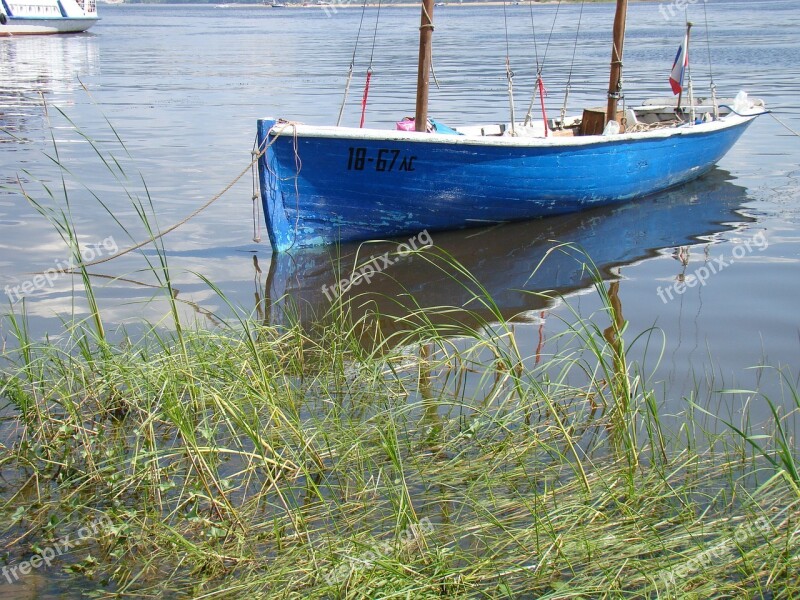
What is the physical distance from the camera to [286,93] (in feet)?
74.9

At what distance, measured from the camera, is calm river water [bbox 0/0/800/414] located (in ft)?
22.2

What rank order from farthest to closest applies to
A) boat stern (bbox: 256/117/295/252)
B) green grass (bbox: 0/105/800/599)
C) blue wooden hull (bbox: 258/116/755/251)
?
blue wooden hull (bbox: 258/116/755/251) → boat stern (bbox: 256/117/295/252) → green grass (bbox: 0/105/800/599)

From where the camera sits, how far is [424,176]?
354 inches

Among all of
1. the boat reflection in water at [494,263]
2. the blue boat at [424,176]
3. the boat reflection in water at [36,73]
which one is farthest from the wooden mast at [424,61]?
the boat reflection in water at [36,73]

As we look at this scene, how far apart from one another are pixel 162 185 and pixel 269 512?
870 cm

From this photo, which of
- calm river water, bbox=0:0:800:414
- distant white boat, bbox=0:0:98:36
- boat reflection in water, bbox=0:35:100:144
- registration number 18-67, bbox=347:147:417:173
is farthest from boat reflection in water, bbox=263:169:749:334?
distant white boat, bbox=0:0:98:36

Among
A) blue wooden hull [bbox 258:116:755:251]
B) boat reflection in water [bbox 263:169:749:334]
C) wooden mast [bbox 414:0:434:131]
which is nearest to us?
boat reflection in water [bbox 263:169:749:334]

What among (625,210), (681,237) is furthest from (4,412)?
(625,210)

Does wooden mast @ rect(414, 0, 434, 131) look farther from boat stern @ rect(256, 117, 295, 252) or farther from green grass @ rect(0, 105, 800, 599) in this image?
green grass @ rect(0, 105, 800, 599)

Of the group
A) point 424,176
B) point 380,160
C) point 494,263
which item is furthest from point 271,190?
point 494,263

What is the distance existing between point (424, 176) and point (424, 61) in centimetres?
124

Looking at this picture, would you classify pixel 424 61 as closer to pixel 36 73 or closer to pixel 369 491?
pixel 369 491

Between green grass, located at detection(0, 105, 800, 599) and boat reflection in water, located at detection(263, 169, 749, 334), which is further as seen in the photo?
boat reflection in water, located at detection(263, 169, 749, 334)

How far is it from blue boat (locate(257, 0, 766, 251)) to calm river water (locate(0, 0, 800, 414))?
317mm
